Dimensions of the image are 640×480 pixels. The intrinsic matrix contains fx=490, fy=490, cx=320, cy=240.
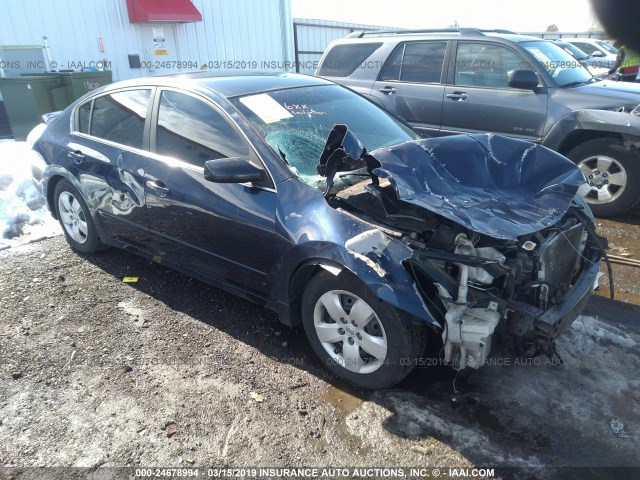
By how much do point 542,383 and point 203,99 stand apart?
9.35 feet

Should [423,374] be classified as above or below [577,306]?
below

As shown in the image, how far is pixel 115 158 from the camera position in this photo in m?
3.83

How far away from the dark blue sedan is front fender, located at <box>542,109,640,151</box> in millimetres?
2218

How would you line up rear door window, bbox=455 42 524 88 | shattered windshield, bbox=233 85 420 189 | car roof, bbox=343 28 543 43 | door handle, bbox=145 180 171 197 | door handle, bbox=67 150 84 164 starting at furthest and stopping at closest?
car roof, bbox=343 28 543 43 → rear door window, bbox=455 42 524 88 → door handle, bbox=67 150 84 164 → door handle, bbox=145 180 171 197 → shattered windshield, bbox=233 85 420 189

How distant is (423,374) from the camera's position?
2.98 meters

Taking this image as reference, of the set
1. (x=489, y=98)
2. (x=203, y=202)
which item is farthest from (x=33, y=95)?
(x=489, y=98)

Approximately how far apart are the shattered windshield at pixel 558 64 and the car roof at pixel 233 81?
301 cm

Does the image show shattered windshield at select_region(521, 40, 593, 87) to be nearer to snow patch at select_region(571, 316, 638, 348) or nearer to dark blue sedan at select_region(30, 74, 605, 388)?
dark blue sedan at select_region(30, 74, 605, 388)

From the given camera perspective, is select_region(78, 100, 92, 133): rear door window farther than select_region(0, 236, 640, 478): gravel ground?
Yes

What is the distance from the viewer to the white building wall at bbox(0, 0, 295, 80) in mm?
10812

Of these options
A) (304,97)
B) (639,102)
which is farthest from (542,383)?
(639,102)

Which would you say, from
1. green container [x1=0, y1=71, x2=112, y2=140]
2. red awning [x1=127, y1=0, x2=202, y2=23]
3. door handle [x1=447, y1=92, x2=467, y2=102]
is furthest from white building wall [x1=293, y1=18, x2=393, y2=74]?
door handle [x1=447, y1=92, x2=467, y2=102]

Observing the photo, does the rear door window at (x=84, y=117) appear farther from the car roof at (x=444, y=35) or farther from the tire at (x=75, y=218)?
the car roof at (x=444, y=35)

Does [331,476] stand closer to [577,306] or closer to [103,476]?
[103,476]
